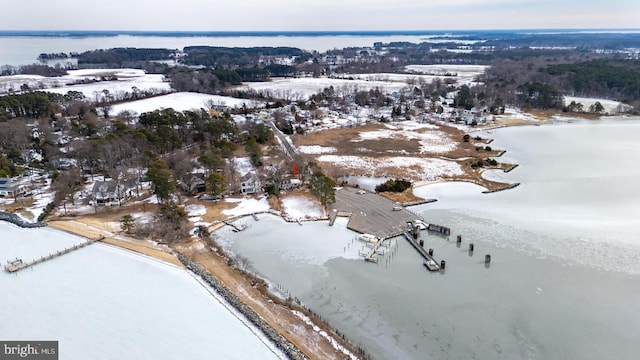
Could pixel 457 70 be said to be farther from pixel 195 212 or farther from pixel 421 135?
pixel 195 212

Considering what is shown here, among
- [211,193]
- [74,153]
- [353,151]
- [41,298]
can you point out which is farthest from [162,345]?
[353,151]

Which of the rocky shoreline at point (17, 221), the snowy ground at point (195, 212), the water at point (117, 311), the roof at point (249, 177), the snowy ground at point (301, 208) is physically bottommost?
the water at point (117, 311)

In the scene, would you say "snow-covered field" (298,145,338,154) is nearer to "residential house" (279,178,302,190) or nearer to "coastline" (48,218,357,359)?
"residential house" (279,178,302,190)

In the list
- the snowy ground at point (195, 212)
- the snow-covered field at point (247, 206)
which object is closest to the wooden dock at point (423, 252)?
the snow-covered field at point (247, 206)

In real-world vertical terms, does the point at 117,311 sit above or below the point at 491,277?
below

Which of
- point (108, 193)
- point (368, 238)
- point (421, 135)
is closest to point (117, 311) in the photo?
point (368, 238)

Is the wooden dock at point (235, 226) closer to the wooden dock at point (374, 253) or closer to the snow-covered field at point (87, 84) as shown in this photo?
the wooden dock at point (374, 253)

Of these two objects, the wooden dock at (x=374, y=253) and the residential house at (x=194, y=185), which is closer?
the wooden dock at (x=374, y=253)

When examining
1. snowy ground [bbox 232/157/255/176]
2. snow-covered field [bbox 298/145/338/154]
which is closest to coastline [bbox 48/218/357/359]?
snowy ground [bbox 232/157/255/176]
